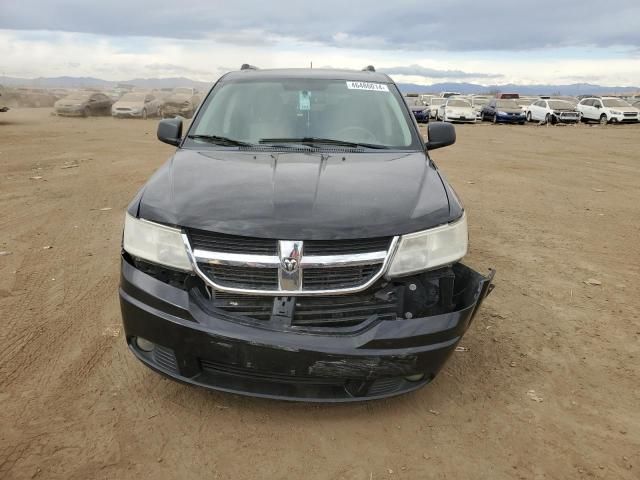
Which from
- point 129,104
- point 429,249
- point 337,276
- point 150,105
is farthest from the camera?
point 150,105

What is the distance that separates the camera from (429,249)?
2.64 metres

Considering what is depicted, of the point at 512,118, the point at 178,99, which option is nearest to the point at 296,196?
the point at 178,99

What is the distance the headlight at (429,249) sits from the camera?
2.57 meters

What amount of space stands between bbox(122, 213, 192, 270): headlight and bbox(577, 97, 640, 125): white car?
32762 mm

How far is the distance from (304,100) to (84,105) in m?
27.4

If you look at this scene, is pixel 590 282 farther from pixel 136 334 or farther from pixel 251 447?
pixel 136 334

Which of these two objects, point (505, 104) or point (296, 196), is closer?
point (296, 196)

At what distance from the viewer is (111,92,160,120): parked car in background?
27.2m

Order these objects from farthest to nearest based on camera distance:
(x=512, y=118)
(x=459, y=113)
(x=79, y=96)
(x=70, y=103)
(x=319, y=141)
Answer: (x=512, y=118)
(x=459, y=113)
(x=79, y=96)
(x=70, y=103)
(x=319, y=141)

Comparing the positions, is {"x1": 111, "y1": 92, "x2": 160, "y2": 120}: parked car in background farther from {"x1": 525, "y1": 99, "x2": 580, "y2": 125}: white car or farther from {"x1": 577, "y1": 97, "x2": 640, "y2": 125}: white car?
{"x1": 577, "y1": 97, "x2": 640, "y2": 125}: white car

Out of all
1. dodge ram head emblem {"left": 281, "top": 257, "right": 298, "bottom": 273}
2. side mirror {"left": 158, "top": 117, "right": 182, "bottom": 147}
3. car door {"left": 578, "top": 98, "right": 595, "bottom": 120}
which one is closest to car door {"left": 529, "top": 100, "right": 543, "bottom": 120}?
car door {"left": 578, "top": 98, "right": 595, "bottom": 120}

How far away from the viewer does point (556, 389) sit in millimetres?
3148

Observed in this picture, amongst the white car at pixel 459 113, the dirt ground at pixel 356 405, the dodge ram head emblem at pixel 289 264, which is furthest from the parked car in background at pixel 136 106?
the dodge ram head emblem at pixel 289 264

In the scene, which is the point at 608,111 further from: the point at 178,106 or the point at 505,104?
the point at 178,106
